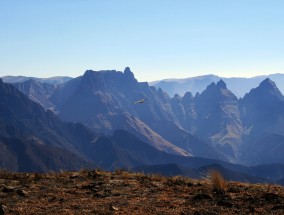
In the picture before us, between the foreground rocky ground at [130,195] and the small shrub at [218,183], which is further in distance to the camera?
the small shrub at [218,183]

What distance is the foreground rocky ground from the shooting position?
474 inches

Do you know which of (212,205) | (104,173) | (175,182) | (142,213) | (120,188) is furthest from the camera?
(104,173)

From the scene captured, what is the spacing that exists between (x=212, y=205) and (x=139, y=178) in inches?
194

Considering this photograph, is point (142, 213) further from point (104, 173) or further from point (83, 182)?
point (104, 173)

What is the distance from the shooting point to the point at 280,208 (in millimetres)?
11953

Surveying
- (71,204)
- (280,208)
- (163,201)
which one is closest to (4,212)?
(71,204)

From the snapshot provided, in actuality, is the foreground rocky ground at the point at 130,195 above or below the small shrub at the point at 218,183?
below

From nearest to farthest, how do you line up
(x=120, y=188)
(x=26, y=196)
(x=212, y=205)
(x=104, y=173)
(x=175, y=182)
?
1. (x=212, y=205)
2. (x=26, y=196)
3. (x=120, y=188)
4. (x=175, y=182)
5. (x=104, y=173)

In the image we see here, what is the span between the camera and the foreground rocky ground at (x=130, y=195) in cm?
1204

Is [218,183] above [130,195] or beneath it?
above

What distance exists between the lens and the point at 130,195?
13.9 m

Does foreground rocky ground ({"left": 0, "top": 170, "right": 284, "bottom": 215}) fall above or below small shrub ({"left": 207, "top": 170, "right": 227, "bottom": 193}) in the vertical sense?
below

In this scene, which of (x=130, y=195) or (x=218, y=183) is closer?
(x=130, y=195)

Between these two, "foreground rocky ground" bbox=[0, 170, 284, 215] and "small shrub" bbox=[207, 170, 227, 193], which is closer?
"foreground rocky ground" bbox=[0, 170, 284, 215]
